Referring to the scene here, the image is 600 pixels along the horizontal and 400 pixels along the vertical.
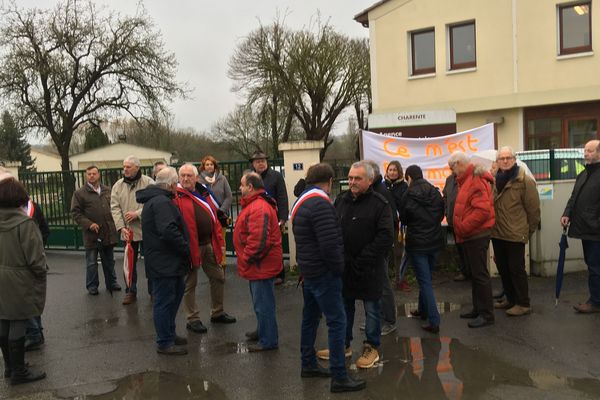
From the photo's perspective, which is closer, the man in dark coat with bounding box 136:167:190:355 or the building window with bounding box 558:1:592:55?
the man in dark coat with bounding box 136:167:190:355

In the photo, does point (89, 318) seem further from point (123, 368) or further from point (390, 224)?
point (390, 224)

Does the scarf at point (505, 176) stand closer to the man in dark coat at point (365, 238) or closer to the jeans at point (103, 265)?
the man in dark coat at point (365, 238)

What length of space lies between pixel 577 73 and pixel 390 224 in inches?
662

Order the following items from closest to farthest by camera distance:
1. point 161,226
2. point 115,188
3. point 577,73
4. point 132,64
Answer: point 161,226 < point 115,188 < point 577,73 < point 132,64

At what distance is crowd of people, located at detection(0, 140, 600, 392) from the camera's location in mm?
4504

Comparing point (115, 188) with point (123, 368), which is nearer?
point (123, 368)

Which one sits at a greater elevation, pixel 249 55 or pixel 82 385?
pixel 249 55

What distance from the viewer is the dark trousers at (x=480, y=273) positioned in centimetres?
577

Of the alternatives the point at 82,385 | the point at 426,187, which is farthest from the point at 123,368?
the point at 426,187

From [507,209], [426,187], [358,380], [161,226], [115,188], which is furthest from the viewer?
[115,188]

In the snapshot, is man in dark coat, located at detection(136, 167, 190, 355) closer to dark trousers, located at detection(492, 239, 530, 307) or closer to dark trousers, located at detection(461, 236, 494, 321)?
dark trousers, located at detection(461, 236, 494, 321)

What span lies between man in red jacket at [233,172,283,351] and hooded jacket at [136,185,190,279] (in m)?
0.57

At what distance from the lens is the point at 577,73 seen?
1848 cm

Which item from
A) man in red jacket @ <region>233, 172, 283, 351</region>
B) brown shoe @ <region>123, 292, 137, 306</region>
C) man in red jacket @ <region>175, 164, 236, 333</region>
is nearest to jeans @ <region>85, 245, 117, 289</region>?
brown shoe @ <region>123, 292, 137, 306</region>
